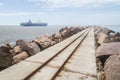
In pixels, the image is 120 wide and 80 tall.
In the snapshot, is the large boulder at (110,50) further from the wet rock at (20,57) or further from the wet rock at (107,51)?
the wet rock at (20,57)

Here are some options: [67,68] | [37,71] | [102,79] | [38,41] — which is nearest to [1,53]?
[37,71]

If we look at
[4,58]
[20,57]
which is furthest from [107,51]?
[20,57]

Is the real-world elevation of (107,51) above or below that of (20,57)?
above

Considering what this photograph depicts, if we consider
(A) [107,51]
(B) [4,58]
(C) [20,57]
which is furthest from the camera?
(C) [20,57]

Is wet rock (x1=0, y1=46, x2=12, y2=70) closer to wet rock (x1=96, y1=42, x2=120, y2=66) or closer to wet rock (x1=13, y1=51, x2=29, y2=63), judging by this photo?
wet rock (x1=13, y1=51, x2=29, y2=63)

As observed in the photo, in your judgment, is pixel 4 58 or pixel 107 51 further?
pixel 107 51

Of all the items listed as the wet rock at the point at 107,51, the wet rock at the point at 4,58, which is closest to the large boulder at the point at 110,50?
the wet rock at the point at 107,51

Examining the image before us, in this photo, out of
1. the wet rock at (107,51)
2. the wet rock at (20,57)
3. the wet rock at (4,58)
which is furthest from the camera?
the wet rock at (20,57)

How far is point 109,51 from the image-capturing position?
7.67m

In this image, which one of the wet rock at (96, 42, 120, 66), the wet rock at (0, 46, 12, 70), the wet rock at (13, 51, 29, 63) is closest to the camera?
the wet rock at (0, 46, 12, 70)

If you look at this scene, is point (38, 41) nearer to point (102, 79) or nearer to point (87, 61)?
point (87, 61)

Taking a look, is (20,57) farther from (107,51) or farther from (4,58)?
(107,51)

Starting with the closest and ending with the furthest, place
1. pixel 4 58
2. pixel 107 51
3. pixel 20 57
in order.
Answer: pixel 4 58 → pixel 107 51 → pixel 20 57

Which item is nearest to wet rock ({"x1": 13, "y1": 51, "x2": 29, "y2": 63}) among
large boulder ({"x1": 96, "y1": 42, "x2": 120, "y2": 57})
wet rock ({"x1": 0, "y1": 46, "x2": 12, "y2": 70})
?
wet rock ({"x1": 0, "y1": 46, "x2": 12, "y2": 70})
